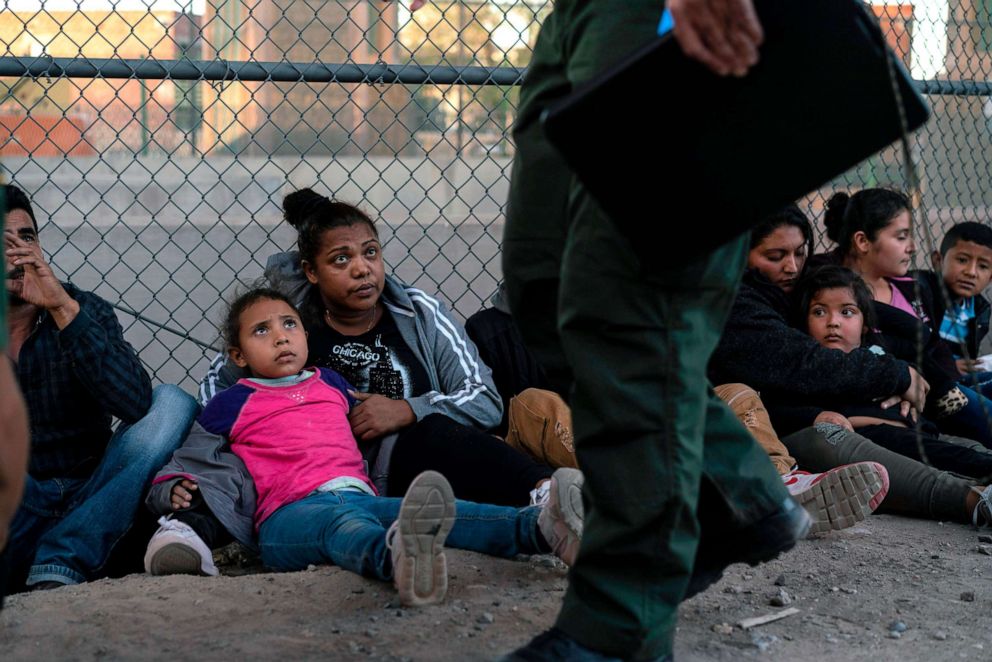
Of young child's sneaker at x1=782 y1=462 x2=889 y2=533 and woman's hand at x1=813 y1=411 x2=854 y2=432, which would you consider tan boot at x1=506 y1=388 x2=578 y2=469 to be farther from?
woman's hand at x1=813 y1=411 x2=854 y2=432

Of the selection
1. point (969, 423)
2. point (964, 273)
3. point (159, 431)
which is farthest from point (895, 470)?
point (159, 431)

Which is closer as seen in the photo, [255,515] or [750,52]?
[750,52]

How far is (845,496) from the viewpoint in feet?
10.4

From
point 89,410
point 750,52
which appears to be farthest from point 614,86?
point 89,410

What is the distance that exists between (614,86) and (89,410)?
2.28 meters

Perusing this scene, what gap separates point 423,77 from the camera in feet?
13.0

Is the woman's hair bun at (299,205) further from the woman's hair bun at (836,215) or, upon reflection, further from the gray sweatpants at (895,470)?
the woman's hair bun at (836,215)

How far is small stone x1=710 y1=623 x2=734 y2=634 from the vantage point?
2.42 metres

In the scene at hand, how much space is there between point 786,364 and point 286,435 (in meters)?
1.76

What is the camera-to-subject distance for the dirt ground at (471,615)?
2258mm

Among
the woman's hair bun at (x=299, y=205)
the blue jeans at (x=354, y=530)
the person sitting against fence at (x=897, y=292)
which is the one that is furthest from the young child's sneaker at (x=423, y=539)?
the person sitting against fence at (x=897, y=292)

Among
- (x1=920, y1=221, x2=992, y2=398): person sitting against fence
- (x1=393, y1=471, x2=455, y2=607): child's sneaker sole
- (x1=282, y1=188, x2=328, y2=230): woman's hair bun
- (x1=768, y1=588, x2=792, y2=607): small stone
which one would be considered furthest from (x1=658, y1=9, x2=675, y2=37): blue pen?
(x1=920, y1=221, x2=992, y2=398): person sitting against fence

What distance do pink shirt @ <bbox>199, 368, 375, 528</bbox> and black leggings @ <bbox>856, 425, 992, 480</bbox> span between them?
1.82 m

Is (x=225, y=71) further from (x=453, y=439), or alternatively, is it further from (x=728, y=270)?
(x=728, y=270)
